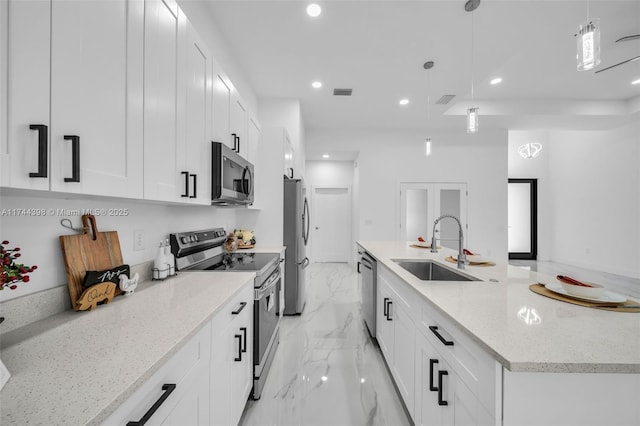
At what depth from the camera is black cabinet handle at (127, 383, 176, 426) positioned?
0.64 m

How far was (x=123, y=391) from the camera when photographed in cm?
57

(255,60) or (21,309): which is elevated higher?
(255,60)

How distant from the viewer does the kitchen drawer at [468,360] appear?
2.59 feet

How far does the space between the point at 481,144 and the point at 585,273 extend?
11.6 feet

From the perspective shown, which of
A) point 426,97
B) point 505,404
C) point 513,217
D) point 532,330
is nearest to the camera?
point 505,404

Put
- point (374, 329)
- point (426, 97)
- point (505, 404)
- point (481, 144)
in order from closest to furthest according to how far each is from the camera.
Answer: point (505, 404) → point (374, 329) → point (426, 97) → point (481, 144)

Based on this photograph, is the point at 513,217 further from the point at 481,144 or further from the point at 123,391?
the point at 123,391

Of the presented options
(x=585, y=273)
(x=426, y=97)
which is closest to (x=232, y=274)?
(x=426, y=97)

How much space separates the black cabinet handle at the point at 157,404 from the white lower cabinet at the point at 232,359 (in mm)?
345

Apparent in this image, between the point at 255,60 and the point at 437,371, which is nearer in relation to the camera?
the point at 437,371

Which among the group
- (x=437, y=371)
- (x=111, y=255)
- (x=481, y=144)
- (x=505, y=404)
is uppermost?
(x=481, y=144)

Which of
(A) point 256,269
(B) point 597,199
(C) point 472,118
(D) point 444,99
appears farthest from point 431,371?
(B) point 597,199

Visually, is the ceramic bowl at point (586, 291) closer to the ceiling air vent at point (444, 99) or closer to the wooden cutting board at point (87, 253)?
the wooden cutting board at point (87, 253)

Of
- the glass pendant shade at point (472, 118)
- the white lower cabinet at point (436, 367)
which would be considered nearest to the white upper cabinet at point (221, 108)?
the white lower cabinet at point (436, 367)
